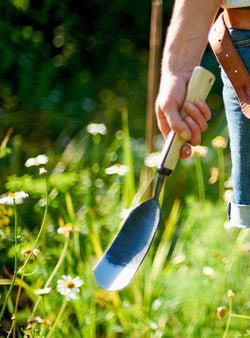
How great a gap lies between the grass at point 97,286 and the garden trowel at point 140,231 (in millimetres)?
223

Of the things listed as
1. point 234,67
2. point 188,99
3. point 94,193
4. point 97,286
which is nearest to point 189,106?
point 188,99

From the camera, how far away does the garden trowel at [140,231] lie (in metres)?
1.18

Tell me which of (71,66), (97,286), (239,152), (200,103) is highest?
(71,66)

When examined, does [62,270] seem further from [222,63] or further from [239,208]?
[222,63]

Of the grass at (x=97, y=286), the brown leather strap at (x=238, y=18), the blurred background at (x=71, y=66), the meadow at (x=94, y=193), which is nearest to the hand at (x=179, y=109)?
the brown leather strap at (x=238, y=18)

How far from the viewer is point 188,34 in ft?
3.82

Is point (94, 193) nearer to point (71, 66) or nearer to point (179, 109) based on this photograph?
point (179, 109)

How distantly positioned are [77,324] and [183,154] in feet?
2.91

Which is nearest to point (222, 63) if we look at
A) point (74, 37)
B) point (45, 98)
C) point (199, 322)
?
point (199, 322)

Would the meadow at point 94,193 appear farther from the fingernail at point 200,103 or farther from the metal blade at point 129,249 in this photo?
the fingernail at point 200,103

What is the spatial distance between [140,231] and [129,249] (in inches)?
2.2

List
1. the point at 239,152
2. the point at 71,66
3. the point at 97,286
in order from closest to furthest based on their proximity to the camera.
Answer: the point at 239,152 < the point at 97,286 < the point at 71,66

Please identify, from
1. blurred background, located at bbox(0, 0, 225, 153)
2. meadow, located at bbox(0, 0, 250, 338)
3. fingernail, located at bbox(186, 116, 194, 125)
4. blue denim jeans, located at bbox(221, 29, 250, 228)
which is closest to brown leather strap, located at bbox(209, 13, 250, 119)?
blue denim jeans, located at bbox(221, 29, 250, 228)

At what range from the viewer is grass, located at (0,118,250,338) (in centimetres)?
167
